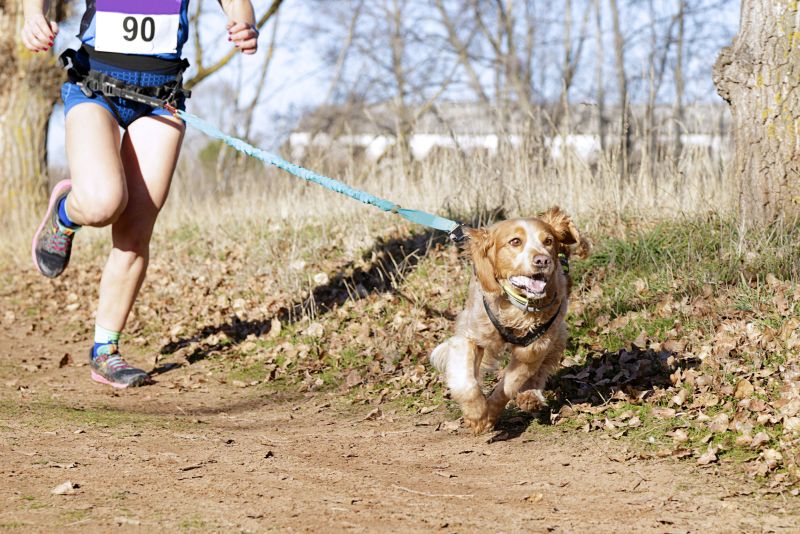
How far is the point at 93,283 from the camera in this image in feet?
28.3

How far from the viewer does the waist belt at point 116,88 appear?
4570 millimetres

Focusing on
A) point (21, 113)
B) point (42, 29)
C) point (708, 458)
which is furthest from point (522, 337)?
point (21, 113)

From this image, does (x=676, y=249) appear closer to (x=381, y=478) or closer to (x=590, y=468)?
(x=590, y=468)

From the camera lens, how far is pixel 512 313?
385 cm

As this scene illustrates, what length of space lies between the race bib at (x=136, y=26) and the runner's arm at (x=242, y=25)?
327 mm

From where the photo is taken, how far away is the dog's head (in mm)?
3697

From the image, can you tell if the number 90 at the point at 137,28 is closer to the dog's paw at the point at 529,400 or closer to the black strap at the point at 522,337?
the black strap at the point at 522,337

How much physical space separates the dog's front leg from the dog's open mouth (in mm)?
368

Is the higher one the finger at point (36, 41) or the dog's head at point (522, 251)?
the finger at point (36, 41)

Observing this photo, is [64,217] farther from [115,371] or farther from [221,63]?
[221,63]

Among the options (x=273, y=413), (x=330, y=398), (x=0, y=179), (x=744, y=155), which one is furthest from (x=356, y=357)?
(x=0, y=179)

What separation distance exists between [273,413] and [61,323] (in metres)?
3.77

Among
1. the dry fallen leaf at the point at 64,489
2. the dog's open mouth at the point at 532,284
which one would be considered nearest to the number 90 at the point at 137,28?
the dog's open mouth at the point at 532,284

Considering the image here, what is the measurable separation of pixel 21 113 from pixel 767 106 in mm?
9635
